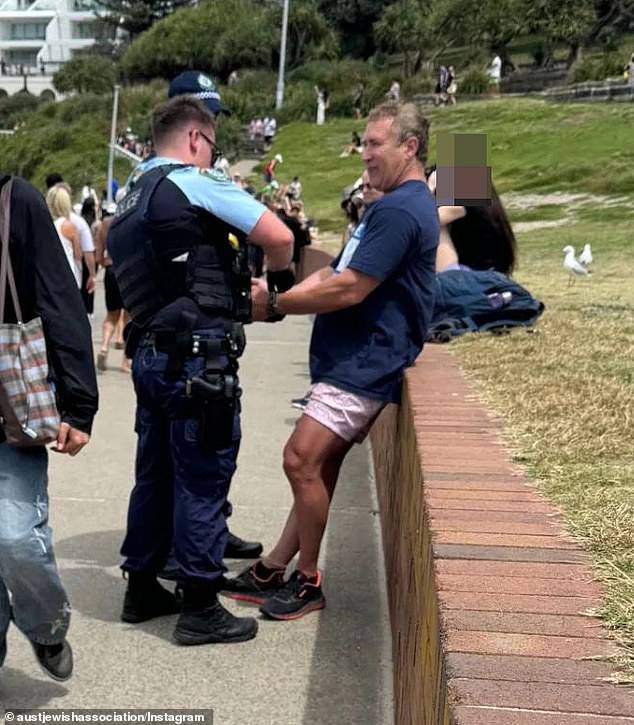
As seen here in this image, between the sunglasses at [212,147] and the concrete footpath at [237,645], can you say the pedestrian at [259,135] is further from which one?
the sunglasses at [212,147]

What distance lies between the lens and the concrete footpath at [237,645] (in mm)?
3346

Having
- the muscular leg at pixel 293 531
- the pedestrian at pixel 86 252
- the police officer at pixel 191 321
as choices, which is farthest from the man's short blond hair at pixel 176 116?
the pedestrian at pixel 86 252

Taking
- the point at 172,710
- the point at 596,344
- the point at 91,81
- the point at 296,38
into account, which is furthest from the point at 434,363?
the point at 91,81

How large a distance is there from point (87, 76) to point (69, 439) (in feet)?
263

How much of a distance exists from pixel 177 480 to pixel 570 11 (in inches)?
2196

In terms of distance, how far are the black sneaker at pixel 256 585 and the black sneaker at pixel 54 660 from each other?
1.01m

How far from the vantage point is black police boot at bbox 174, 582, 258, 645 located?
3717 mm

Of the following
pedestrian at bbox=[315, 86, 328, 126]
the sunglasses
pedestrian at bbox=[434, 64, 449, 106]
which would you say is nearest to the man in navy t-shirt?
the sunglasses

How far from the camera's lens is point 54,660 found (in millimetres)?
3229

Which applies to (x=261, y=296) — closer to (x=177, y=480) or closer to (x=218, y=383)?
(x=218, y=383)

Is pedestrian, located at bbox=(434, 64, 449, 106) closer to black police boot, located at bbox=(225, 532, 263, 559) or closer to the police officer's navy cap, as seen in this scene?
the police officer's navy cap

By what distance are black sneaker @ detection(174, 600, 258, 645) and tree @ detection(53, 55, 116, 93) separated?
3000 inches

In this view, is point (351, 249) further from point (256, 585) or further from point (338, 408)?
point (256, 585)

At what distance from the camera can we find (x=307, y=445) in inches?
151
